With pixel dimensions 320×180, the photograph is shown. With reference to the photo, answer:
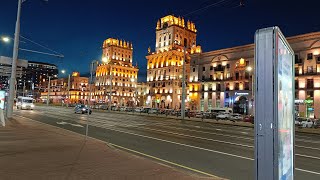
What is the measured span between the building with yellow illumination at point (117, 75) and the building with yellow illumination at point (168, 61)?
30474 mm

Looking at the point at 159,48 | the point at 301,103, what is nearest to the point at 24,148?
the point at 301,103

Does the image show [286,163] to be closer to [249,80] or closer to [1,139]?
[1,139]

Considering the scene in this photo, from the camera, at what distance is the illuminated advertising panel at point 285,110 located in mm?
3688

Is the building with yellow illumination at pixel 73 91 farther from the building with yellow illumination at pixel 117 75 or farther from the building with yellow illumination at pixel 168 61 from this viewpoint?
the building with yellow illumination at pixel 168 61

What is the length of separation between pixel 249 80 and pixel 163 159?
66907mm

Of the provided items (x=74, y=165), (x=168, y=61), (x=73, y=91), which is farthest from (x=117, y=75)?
(x=74, y=165)

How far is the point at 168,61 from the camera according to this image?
386 feet

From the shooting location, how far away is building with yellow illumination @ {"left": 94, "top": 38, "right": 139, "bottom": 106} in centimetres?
15412

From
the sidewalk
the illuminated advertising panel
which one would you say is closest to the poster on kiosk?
the illuminated advertising panel

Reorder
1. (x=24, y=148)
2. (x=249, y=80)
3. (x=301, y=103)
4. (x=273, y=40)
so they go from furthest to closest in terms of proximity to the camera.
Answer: (x=249, y=80)
(x=301, y=103)
(x=24, y=148)
(x=273, y=40)

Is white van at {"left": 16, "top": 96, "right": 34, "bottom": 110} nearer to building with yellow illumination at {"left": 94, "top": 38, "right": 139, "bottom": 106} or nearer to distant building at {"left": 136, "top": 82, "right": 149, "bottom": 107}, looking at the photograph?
distant building at {"left": 136, "top": 82, "right": 149, "bottom": 107}

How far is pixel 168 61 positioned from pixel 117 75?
4668 centimetres

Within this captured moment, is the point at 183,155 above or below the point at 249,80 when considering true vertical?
below

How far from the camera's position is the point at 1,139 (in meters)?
13.0
